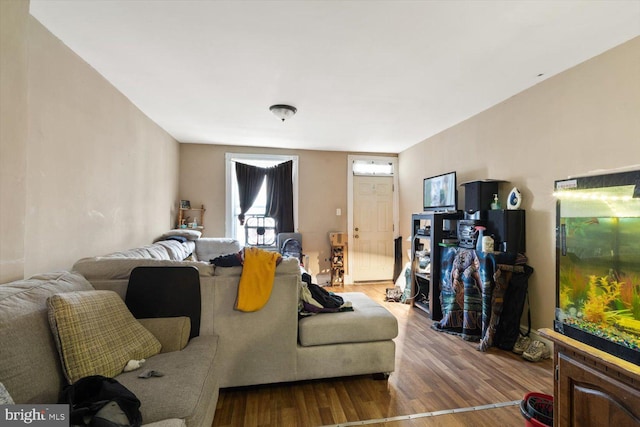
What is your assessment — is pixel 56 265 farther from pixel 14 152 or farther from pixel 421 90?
pixel 421 90

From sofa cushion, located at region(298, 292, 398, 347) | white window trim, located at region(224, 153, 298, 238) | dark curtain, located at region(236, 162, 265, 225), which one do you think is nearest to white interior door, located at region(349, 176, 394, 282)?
white window trim, located at region(224, 153, 298, 238)

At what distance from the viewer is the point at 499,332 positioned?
2689 mm

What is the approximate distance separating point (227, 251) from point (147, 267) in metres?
2.40

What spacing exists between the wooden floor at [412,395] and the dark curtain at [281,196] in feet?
10.2

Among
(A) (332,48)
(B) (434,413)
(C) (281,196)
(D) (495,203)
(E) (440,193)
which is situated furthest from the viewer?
(C) (281,196)

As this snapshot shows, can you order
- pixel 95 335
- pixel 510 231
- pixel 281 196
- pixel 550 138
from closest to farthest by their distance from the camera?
pixel 95 335 < pixel 550 138 < pixel 510 231 < pixel 281 196

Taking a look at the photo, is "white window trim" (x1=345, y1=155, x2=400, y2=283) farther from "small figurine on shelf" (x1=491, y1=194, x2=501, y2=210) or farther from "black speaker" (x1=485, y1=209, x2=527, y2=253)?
"black speaker" (x1=485, y1=209, x2=527, y2=253)

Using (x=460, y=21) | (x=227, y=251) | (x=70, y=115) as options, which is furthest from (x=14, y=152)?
(x=227, y=251)

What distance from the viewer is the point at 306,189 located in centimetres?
519

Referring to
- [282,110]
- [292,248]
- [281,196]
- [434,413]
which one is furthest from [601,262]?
[281,196]

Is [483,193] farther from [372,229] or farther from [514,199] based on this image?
[372,229]

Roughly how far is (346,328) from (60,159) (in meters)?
2.38

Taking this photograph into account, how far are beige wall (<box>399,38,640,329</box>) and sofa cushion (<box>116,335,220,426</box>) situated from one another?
2.87 metres

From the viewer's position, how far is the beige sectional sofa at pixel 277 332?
75.4 inches
